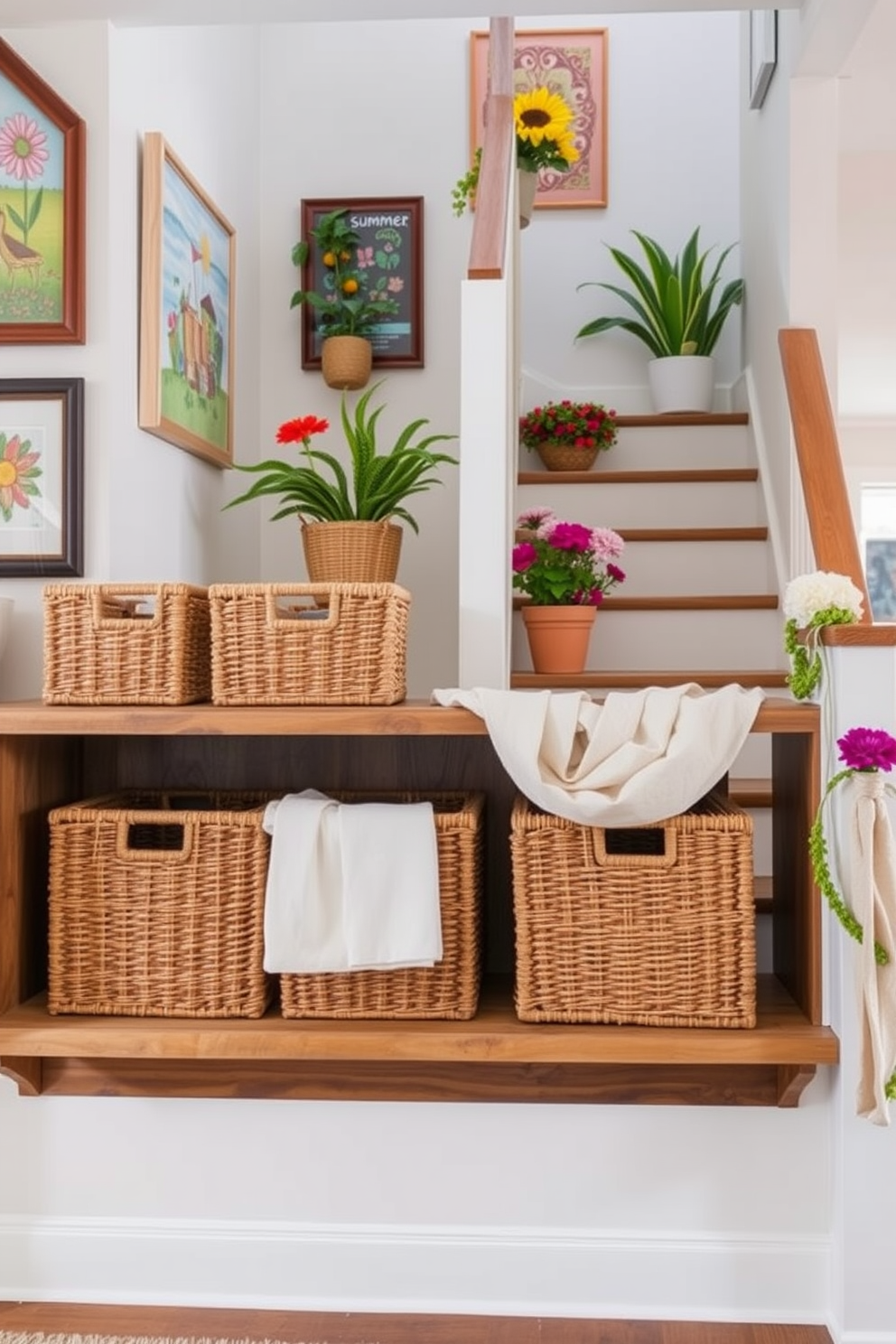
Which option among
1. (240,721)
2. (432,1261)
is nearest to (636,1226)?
(432,1261)

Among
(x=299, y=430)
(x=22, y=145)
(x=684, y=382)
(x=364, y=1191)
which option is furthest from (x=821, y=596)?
(x=684, y=382)

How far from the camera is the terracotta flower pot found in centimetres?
282

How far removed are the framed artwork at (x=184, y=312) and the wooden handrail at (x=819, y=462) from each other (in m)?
1.20

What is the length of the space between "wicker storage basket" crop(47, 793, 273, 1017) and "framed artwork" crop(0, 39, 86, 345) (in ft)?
2.86

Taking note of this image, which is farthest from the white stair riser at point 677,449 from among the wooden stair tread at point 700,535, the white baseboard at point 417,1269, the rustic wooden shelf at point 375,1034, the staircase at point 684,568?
the white baseboard at point 417,1269

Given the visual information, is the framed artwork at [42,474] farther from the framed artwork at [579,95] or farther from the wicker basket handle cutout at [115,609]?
the framed artwork at [579,95]

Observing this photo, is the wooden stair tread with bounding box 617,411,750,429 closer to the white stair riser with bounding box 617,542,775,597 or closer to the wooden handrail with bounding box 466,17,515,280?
the white stair riser with bounding box 617,542,775,597

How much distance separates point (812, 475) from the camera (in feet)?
7.14

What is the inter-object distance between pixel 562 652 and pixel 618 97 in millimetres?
2221

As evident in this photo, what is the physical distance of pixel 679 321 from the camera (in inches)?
152

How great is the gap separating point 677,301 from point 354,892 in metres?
2.52

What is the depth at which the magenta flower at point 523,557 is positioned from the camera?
278 centimetres

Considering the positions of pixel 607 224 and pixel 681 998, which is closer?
pixel 681 998

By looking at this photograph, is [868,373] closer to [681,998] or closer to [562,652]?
[562,652]
